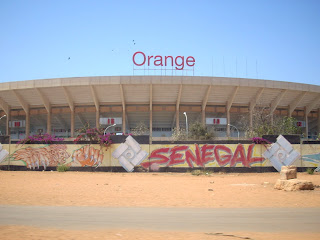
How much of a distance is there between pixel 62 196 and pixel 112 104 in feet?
125

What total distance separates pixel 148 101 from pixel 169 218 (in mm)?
40056

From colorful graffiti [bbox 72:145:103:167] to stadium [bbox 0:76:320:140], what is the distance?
21.2 m

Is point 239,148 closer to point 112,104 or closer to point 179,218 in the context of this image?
point 179,218

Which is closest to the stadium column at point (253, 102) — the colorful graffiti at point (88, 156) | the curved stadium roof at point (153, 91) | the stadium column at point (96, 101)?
the curved stadium roof at point (153, 91)

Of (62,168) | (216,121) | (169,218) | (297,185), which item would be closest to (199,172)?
(297,185)

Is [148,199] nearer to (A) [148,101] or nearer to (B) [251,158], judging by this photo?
(B) [251,158]

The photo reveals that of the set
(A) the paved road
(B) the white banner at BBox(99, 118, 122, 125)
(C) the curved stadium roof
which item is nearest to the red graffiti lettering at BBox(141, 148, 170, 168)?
(A) the paved road

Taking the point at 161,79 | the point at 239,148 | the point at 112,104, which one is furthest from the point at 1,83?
the point at 239,148

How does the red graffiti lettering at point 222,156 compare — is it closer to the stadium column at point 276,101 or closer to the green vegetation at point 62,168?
the green vegetation at point 62,168

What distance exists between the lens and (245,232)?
657 centimetres

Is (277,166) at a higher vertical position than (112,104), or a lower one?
lower

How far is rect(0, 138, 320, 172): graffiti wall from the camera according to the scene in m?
21.2

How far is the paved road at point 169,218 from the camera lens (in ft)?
22.9

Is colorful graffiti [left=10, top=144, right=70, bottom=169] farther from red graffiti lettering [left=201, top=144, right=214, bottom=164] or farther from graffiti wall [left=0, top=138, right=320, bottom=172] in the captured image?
red graffiti lettering [left=201, top=144, right=214, bottom=164]
